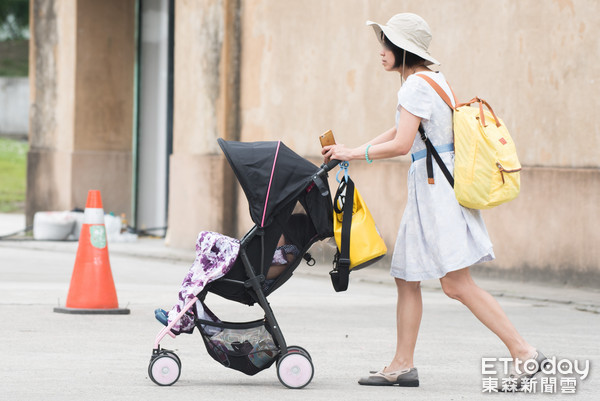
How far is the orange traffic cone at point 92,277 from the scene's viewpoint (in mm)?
8320

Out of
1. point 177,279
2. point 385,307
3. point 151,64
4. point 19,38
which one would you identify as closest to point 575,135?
point 385,307

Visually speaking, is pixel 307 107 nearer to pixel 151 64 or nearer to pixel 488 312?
pixel 151 64

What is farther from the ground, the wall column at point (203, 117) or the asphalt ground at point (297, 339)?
the wall column at point (203, 117)

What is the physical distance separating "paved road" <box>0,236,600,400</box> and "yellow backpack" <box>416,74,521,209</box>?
0.95 meters

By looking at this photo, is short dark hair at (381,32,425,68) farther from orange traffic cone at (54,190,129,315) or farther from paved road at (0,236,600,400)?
orange traffic cone at (54,190,129,315)

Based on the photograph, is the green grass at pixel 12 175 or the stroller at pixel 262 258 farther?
the green grass at pixel 12 175

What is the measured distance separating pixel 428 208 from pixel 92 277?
11.1 feet

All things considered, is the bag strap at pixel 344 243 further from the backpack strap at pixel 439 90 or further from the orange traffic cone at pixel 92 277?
the orange traffic cone at pixel 92 277

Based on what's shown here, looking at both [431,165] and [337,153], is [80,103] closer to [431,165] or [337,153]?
[337,153]

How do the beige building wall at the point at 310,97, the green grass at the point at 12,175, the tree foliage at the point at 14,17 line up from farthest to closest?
1. the tree foliage at the point at 14,17
2. the green grass at the point at 12,175
3. the beige building wall at the point at 310,97

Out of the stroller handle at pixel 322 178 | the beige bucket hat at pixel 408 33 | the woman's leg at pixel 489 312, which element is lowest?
the woman's leg at pixel 489 312

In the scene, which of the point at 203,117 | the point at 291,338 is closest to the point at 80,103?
the point at 203,117

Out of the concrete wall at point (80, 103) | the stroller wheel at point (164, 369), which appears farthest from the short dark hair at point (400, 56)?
the concrete wall at point (80, 103)

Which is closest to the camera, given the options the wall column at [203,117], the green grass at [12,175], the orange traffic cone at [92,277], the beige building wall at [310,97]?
the orange traffic cone at [92,277]
